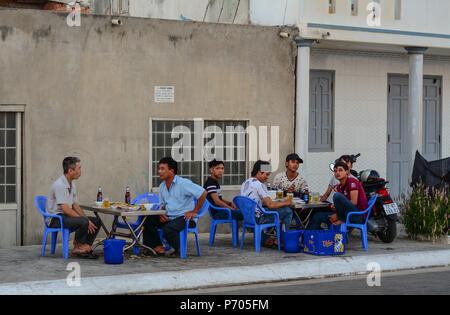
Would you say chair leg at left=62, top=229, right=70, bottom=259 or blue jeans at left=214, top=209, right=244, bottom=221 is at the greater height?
blue jeans at left=214, top=209, right=244, bottom=221

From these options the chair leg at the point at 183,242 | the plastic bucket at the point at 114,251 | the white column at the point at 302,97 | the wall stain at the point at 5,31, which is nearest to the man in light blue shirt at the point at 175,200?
the chair leg at the point at 183,242

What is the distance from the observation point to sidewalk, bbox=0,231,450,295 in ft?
30.8

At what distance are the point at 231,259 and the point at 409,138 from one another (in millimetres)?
6369

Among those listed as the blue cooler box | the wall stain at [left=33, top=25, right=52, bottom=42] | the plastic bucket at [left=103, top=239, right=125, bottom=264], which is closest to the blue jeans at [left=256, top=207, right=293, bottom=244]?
the blue cooler box

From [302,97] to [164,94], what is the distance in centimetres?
265

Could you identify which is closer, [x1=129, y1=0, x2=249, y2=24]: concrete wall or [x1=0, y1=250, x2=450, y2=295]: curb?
[x1=0, y1=250, x2=450, y2=295]: curb

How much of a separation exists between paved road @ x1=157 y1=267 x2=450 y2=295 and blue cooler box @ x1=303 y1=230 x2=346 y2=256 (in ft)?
2.80

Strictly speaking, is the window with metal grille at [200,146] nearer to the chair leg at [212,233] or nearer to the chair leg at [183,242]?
the chair leg at [212,233]

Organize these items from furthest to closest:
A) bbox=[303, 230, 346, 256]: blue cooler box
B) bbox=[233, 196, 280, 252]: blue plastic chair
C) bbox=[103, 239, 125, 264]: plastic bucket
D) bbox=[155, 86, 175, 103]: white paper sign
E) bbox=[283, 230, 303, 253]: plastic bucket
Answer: bbox=[155, 86, 175, 103]: white paper sign
bbox=[233, 196, 280, 252]: blue plastic chair
bbox=[283, 230, 303, 253]: plastic bucket
bbox=[303, 230, 346, 256]: blue cooler box
bbox=[103, 239, 125, 264]: plastic bucket

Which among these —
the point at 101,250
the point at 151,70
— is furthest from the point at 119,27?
the point at 101,250

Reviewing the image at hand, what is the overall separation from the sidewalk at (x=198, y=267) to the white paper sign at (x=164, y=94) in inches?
105

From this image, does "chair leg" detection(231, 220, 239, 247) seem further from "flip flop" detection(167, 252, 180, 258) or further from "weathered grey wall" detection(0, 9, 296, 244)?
"weathered grey wall" detection(0, 9, 296, 244)

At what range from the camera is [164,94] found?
549 inches

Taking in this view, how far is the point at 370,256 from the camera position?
11539mm
